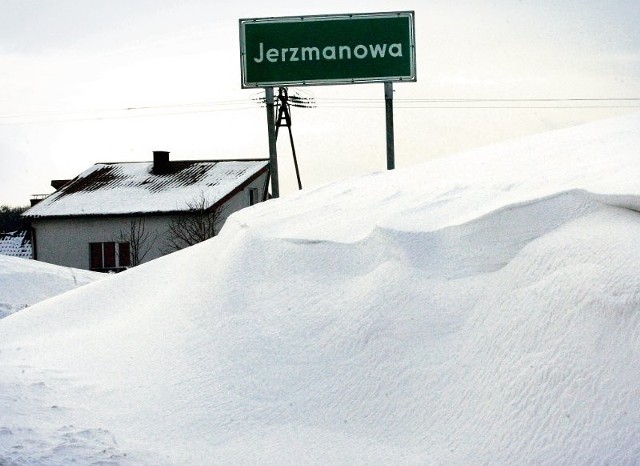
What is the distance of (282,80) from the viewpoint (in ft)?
46.4

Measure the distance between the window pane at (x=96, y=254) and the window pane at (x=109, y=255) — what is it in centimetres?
22

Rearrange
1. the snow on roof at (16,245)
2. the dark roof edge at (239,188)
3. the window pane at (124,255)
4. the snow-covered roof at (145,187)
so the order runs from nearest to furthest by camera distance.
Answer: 1. the dark roof edge at (239,188)
2. the snow-covered roof at (145,187)
3. the window pane at (124,255)
4. the snow on roof at (16,245)

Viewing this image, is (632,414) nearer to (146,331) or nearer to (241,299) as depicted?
(241,299)

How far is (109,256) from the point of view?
101ft

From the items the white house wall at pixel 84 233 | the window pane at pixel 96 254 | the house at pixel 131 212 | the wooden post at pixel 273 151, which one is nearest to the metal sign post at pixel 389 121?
the wooden post at pixel 273 151

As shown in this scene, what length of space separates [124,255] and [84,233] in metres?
1.67

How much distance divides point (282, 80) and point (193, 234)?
1473 cm

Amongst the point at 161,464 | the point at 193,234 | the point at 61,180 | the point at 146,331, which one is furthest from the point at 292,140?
the point at 161,464

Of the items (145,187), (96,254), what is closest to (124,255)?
(96,254)

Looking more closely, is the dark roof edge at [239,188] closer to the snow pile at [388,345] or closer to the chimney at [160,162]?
the chimney at [160,162]

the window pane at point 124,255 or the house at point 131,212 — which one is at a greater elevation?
the house at point 131,212

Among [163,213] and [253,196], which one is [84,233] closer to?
[163,213]

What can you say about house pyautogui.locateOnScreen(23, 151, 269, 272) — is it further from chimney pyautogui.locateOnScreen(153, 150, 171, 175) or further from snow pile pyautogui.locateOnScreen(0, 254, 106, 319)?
snow pile pyautogui.locateOnScreen(0, 254, 106, 319)

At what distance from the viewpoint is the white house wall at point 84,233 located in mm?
30297
